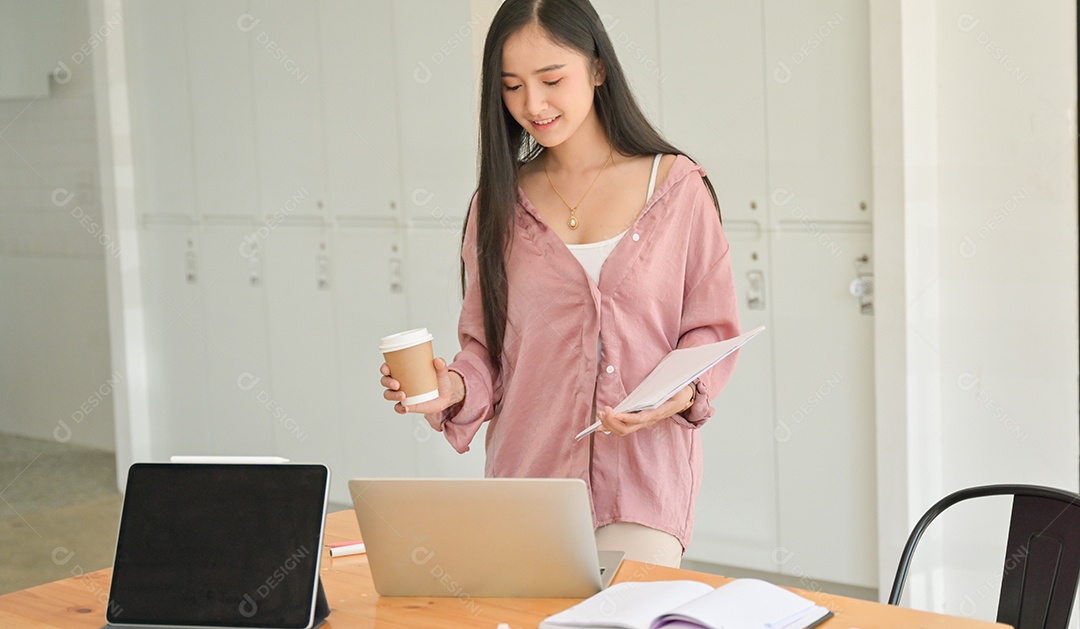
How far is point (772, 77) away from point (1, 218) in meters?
2.66

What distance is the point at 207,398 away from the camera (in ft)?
17.0

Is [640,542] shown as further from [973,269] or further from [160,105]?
[160,105]

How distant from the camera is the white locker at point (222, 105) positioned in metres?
4.87

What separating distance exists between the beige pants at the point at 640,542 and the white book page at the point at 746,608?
42 centimetres

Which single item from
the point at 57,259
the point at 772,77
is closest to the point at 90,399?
the point at 57,259

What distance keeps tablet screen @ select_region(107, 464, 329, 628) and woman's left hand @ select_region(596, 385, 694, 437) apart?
0.43 m

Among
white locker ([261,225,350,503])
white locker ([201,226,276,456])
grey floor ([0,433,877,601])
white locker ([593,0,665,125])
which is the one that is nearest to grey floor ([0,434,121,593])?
grey floor ([0,433,877,601])

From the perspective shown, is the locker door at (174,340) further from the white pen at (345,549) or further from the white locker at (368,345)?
the white pen at (345,549)

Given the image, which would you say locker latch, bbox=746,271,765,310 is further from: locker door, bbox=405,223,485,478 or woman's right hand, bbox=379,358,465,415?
woman's right hand, bbox=379,358,465,415

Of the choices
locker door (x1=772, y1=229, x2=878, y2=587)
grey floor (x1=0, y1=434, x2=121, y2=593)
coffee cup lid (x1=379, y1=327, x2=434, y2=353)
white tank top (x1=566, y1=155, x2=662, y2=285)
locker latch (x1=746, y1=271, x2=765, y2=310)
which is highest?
white tank top (x1=566, y1=155, x2=662, y2=285)

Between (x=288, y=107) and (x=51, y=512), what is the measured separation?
5.63 feet

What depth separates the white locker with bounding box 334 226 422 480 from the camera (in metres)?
4.52

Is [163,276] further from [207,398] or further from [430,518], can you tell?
[430,518]

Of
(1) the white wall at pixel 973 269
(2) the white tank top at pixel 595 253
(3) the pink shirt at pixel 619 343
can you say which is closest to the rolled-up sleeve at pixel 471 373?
(3) the pink shirt at pixel 619 343
